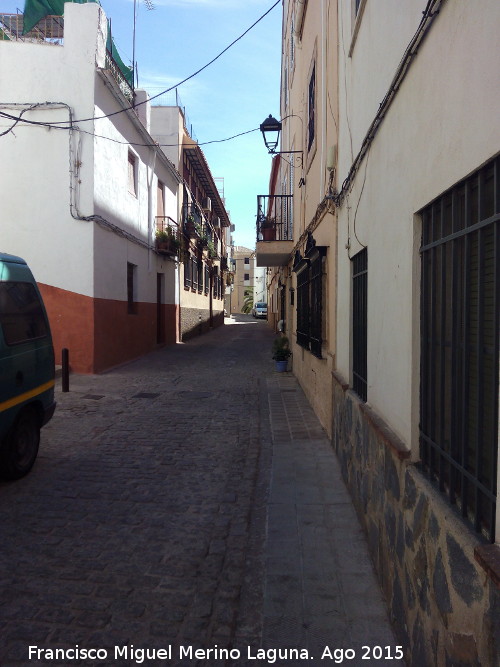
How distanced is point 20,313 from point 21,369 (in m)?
0.60

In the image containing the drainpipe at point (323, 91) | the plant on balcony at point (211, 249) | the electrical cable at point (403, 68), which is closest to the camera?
the electrical cable at point (403, 68)

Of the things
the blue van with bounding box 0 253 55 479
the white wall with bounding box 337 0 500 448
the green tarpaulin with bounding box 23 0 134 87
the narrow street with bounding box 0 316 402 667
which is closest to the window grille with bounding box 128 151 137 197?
the green tarpaulin with bounding box 23 0 134 87

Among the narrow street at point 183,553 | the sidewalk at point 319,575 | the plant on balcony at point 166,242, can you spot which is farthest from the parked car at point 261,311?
the sidewalk at point 319,575

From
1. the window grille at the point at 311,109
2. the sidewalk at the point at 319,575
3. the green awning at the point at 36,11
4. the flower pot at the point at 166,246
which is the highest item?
the green awning at the point at 36,11

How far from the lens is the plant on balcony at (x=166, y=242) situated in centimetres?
1791

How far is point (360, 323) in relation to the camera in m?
4.84

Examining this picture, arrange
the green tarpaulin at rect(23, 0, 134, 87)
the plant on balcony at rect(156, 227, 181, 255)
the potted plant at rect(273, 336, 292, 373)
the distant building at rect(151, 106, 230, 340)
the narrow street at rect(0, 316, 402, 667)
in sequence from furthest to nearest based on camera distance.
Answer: the distant building at rect(151, 106, 230, 340), the plant on balcony at rect(156, 227, 181, 255), the potted plant at rect(273, 336, 292, 373), the green tarpaulin at rect(23, 0, 134, 87), the narrow street at rect(0, 316, 402, 667)

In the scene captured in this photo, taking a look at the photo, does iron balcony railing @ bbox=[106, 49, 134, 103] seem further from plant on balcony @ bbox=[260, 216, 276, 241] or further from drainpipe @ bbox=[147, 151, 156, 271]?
plant on balcony @ bbox=[260, 216, 276, 241]

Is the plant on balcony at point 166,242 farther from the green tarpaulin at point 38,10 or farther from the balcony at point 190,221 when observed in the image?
the green tarpaulin at point 38,10

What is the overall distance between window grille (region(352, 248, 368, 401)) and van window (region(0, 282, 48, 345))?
324 cm

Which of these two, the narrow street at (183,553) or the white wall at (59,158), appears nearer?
the narrow street at (183,553)

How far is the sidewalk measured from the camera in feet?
9.07

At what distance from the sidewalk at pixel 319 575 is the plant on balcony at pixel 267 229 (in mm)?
9085

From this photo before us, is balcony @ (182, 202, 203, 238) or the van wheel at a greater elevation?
balcony @ (182, 202, 203, 238)
